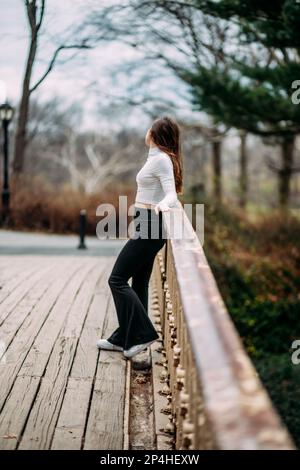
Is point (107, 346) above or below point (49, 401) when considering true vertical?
above

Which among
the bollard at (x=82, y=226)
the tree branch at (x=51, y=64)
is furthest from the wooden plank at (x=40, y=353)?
the bollard at (x=82, y=226)

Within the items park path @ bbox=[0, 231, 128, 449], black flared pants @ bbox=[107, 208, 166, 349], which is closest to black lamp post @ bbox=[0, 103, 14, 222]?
park path @ bbox=[0, 231, 128, 449]

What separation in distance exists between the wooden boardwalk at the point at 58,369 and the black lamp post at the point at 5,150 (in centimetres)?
1017

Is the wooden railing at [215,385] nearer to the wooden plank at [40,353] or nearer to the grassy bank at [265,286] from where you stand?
the wooden plank at [40,353]

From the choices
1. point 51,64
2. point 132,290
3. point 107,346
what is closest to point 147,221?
point 132,290

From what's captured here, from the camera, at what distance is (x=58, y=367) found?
14.8 ft

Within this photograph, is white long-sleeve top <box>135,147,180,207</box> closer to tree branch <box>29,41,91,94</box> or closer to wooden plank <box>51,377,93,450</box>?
wooden plank <box>51,377,93,450</box>

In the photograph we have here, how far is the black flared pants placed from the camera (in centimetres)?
444

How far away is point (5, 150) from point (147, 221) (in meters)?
13.8

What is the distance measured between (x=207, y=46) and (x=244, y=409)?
60.4ft

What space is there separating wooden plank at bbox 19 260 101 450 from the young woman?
1.71ft

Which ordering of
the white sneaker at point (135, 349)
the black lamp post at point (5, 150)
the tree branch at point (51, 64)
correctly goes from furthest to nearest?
the black lamp post at point (5, 150) < the tree branch at point (51, 64) < the white sneaker at point (135, 349)

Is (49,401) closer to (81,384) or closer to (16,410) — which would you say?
(16,410)

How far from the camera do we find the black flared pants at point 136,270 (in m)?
4.44
